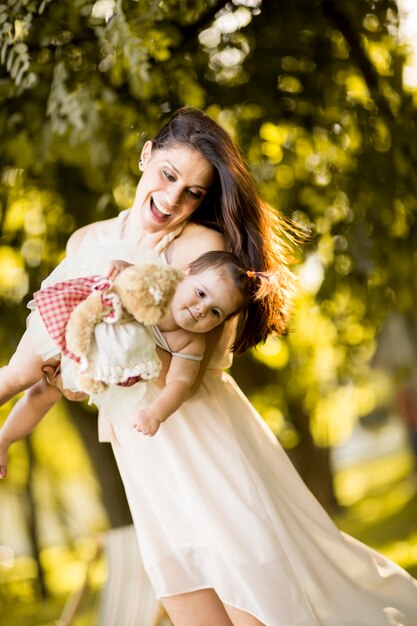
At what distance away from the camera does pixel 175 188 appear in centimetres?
325

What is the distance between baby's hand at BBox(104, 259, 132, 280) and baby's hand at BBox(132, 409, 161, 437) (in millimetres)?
452

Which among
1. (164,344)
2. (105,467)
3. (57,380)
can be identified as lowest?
(105,467)

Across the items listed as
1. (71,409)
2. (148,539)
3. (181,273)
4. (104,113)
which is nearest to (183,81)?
(104,113)

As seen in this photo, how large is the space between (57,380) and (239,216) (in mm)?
900

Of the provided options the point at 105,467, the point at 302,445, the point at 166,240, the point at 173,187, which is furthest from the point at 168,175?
the point at 302,445

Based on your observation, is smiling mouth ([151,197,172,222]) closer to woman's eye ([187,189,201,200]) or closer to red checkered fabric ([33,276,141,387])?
woman's eye ([187,189,201,200])

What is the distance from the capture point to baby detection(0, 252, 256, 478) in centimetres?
292

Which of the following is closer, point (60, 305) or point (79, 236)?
point (60, 305)

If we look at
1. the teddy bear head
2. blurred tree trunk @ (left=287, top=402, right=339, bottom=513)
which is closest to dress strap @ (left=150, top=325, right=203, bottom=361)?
the teddy bear head

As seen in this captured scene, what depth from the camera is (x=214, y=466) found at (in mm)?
3316

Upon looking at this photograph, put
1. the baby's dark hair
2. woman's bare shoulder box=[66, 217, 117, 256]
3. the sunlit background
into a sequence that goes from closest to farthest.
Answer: the baby's dark hair
woman's bare shoulder box=[66, 217, 117, 256]
the sunlit background

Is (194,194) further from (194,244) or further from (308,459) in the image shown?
(308,459)

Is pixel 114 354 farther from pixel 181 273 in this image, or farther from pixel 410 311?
pixel 410 311

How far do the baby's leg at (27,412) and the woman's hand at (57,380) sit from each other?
1.6 inches
